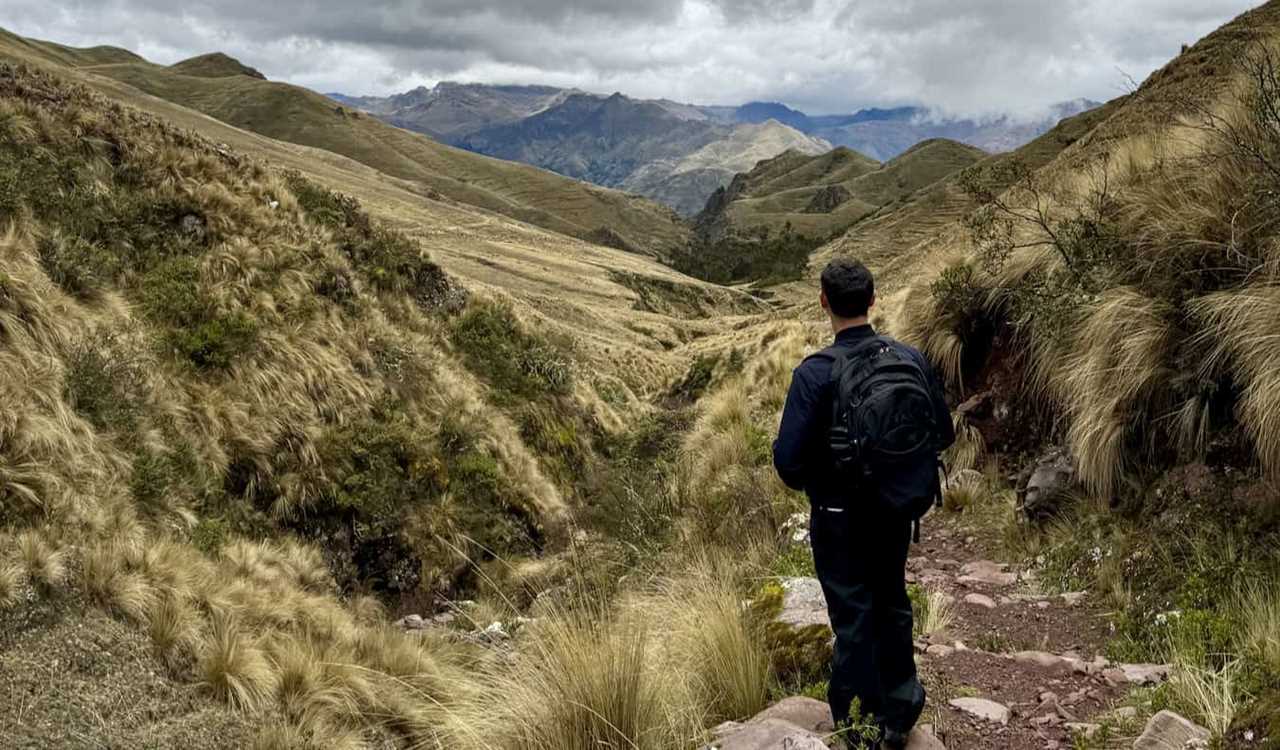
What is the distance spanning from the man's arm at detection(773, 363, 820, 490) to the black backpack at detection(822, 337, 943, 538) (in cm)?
9

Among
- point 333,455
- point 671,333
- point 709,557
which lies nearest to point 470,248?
point 671,333

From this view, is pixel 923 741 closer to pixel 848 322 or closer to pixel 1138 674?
pixel 1138 674

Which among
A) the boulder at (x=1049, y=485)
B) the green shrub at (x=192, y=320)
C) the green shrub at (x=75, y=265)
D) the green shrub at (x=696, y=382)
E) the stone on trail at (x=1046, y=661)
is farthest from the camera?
the green shrub at (x=696, y=382)

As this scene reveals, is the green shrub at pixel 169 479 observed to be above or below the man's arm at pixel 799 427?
below

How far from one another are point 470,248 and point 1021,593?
4643 cm

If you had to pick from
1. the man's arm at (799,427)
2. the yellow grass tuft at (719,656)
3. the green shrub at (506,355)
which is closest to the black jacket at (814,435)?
the man's arm at (799,427)

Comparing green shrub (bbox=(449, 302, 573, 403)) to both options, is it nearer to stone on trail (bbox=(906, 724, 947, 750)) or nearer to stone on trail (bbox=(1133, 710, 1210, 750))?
stone on trail (bbox=(906, 724, 947, 750))

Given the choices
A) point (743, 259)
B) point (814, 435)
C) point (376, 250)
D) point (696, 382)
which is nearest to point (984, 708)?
point (814, 435)

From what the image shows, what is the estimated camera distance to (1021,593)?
17.4 ft

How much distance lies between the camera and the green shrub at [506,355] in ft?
47.4

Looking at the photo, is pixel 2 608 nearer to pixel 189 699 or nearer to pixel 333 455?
pixel 189 699

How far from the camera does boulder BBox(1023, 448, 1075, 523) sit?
19.4ft

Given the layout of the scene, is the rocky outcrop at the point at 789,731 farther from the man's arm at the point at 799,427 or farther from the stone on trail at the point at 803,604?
the man's arm at the point at 799,427

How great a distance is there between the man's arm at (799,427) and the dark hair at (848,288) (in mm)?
322
